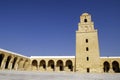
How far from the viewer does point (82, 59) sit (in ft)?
96.7

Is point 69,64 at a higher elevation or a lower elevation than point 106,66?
higher

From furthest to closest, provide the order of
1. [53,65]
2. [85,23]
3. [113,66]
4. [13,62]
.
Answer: [53,65], [113,66], [85,23], [13,62]

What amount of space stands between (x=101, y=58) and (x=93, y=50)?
119 inches

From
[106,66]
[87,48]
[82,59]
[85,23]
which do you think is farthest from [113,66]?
[85,23]

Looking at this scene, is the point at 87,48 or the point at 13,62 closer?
the point at 13,62

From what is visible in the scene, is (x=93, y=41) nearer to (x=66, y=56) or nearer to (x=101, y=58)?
(x=101, y=58)

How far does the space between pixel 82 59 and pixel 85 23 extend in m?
6.74

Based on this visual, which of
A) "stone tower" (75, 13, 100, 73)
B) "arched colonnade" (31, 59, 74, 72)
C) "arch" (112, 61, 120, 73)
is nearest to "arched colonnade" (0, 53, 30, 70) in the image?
"arched colonnade" (31, 59, 74, 72)

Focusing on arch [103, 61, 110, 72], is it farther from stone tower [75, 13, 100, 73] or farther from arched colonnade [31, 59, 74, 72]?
arched colonnade [31, 59, 74, 72]

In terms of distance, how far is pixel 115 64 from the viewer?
31875 mm

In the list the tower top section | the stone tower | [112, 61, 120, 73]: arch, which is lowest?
[112, 61, 120, 73]: arch

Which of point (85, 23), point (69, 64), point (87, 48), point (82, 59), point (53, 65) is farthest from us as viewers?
point (53, 65)

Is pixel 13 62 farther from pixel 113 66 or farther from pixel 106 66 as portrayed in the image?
pixel 113 66

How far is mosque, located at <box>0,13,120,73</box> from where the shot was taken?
94.0 feet
